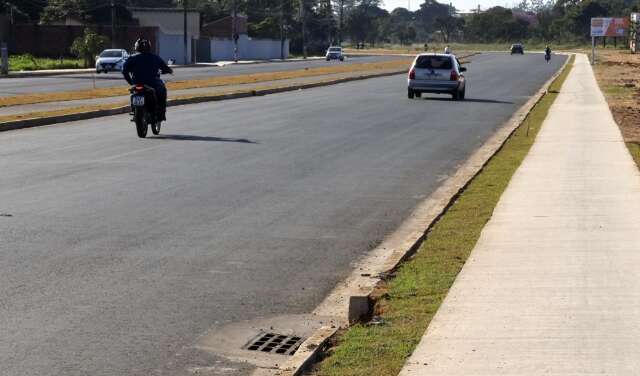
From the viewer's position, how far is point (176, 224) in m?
11.4

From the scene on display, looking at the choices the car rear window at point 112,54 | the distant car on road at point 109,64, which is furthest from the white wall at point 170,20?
the distant car on road at point 109,64

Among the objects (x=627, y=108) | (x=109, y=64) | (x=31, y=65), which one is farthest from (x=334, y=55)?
(x=627, y=108)

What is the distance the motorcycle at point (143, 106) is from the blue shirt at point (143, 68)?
0.47ft

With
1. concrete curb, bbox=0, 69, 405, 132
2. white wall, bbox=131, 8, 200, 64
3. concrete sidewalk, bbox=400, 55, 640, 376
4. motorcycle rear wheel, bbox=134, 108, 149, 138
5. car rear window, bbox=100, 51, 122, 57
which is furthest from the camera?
white wall, bbox=131, 8, 200, 64

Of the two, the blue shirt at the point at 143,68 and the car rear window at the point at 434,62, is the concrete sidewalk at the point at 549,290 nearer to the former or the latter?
the blue shirt at the point at 143,68

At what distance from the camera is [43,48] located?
94375 mm

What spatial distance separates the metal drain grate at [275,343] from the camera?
711cm

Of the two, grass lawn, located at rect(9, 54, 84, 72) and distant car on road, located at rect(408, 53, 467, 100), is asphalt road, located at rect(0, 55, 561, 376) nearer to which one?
distant car on road, located at rect(408, 53, 467, 100)

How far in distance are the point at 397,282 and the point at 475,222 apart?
3134 mm

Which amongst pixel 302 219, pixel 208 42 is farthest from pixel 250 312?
pixel 208 42

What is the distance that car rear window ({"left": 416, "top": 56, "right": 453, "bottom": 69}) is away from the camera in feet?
126

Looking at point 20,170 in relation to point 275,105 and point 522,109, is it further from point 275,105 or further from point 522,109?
point 522,109

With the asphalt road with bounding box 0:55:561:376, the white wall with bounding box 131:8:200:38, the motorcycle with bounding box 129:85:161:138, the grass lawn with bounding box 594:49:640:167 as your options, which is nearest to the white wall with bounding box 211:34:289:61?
the white wall with bounding box 131:8:200:38

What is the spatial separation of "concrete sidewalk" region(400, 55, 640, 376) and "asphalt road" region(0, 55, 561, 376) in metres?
1.17
